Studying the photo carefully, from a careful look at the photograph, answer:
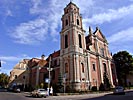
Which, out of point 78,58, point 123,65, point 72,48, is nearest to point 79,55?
point 78,58

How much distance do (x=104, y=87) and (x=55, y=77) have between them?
1440 centimetres

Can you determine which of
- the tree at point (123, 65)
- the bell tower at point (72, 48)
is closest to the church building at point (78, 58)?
the bell tower at point (72, 48)

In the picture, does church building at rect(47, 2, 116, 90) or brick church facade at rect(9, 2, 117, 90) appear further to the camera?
brick church facade at rect(9, 2, 117, 90)

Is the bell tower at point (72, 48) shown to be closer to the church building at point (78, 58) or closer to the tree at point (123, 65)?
the church building at point (78, 58)

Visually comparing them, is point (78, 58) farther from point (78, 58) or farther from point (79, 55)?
point (79, 55)

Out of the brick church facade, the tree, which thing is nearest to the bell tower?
the brick church facade

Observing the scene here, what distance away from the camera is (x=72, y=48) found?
1524 inches

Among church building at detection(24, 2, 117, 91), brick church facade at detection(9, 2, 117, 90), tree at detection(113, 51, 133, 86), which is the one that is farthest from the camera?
tree at detection(113, 51, 133, 86)

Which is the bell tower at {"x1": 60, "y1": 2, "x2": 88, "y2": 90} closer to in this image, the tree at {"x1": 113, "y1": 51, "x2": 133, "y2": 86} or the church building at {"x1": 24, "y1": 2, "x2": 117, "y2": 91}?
the church building at {"x1": 24, "y1": 2, "x2": 117, "y2": 91}

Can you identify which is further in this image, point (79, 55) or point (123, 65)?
point (123, 65)

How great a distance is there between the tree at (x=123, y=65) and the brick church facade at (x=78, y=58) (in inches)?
213

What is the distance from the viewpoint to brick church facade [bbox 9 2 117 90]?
3717 cm

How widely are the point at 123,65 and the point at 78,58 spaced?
82.8 ft

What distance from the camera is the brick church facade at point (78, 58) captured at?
37166 mm
